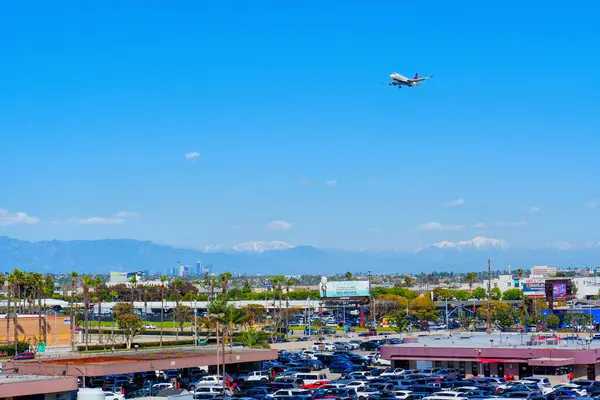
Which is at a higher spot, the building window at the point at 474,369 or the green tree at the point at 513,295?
the green tree at the point at 513,295

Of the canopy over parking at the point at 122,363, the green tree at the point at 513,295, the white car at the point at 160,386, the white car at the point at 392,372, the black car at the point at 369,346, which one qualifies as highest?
the green tree at the point at 513,295

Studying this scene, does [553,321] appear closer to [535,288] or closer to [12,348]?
[535,288]

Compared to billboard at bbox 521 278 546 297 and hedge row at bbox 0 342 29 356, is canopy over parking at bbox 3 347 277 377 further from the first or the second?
billboard at bbox 521 278 546 297

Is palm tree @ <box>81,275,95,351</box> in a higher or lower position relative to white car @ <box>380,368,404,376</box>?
higher

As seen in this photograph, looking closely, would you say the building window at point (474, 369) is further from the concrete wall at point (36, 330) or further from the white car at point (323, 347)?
the concrete wall at point (36, 330)

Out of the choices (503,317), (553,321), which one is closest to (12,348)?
(503,317)

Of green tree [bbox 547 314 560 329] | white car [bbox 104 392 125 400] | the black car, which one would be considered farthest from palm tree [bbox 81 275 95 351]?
green tree [bbox 547 314 560 329]

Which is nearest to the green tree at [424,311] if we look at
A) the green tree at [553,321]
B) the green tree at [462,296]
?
the green tree at [553,321]
